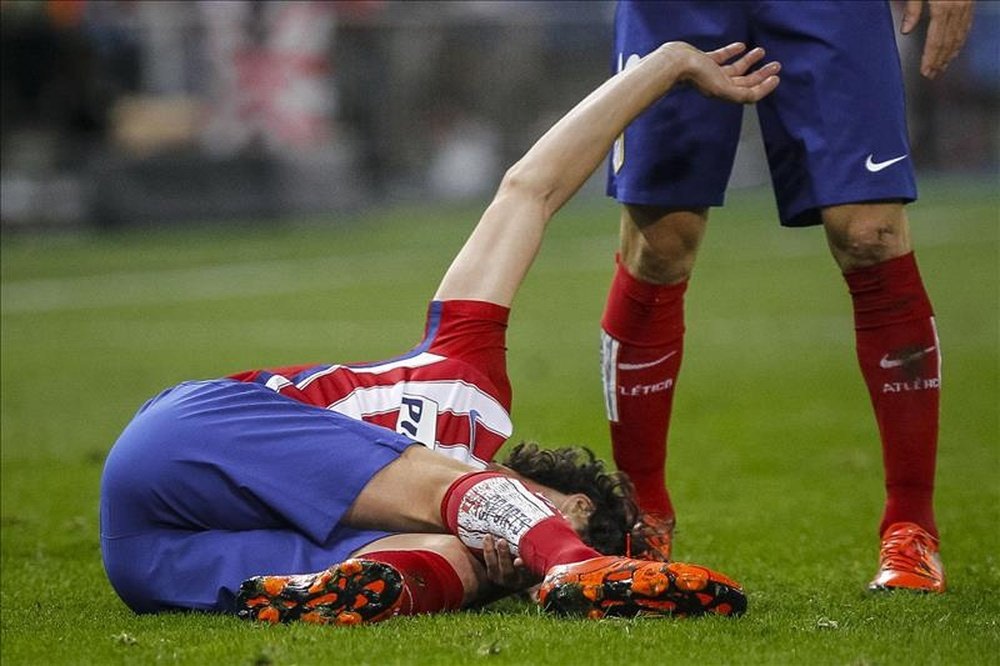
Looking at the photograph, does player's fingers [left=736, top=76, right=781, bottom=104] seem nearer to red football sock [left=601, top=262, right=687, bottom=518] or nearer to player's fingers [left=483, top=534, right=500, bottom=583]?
red football sock [left=601, top=262, right=687, bottom=518]

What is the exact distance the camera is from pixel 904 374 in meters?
4.48

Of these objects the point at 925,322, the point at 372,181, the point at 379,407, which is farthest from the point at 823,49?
the point at 372,181

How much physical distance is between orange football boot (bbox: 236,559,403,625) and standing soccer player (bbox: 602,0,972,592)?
796 mm

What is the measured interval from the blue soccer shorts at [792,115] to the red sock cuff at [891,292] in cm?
17

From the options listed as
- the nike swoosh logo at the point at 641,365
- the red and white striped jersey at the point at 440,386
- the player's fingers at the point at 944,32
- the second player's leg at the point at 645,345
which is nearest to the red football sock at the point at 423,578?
the red and white striped jersey at the point at 440,386

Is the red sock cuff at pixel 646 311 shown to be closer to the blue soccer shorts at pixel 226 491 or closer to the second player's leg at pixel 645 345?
the second player's leg at pixel 645 345

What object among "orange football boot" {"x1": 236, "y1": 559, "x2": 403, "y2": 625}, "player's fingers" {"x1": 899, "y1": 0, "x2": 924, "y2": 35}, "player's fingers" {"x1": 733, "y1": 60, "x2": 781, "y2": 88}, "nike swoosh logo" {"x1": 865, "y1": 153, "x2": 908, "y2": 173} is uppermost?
"player's fingers" {"x1": 899, "y1": 0, "x2": 924, "y2": 35}

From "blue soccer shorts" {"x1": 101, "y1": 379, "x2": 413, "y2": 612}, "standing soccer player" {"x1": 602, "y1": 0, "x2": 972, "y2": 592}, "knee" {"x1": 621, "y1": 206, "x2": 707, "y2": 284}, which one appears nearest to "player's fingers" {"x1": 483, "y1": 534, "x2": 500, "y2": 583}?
"blue soccer shorts" {"x1": 101, "y1": 379, "x2": 413, "y2": 612}

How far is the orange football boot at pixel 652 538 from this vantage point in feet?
13.7

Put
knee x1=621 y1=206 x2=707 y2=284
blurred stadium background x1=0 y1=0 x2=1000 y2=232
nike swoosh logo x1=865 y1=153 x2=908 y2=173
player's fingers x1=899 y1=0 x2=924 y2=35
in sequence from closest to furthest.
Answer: nike swoosh logo x1=865 y1=153 x2=908 y2=173 < player's fingers x1=899 y1=0 x2=924 y2=35 < knee x1=621 y1=206 x2=707 y2=284 < blurred stadium background x1=0 y1=0 x2=1000 y2=232

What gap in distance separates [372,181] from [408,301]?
907 centimetres

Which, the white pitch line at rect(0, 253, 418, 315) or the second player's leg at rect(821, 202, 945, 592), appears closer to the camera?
the second player's leg at rect(821, 202, 945, 592)

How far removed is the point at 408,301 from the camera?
12.7 metres

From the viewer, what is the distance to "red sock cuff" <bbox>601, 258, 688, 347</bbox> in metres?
4.89
